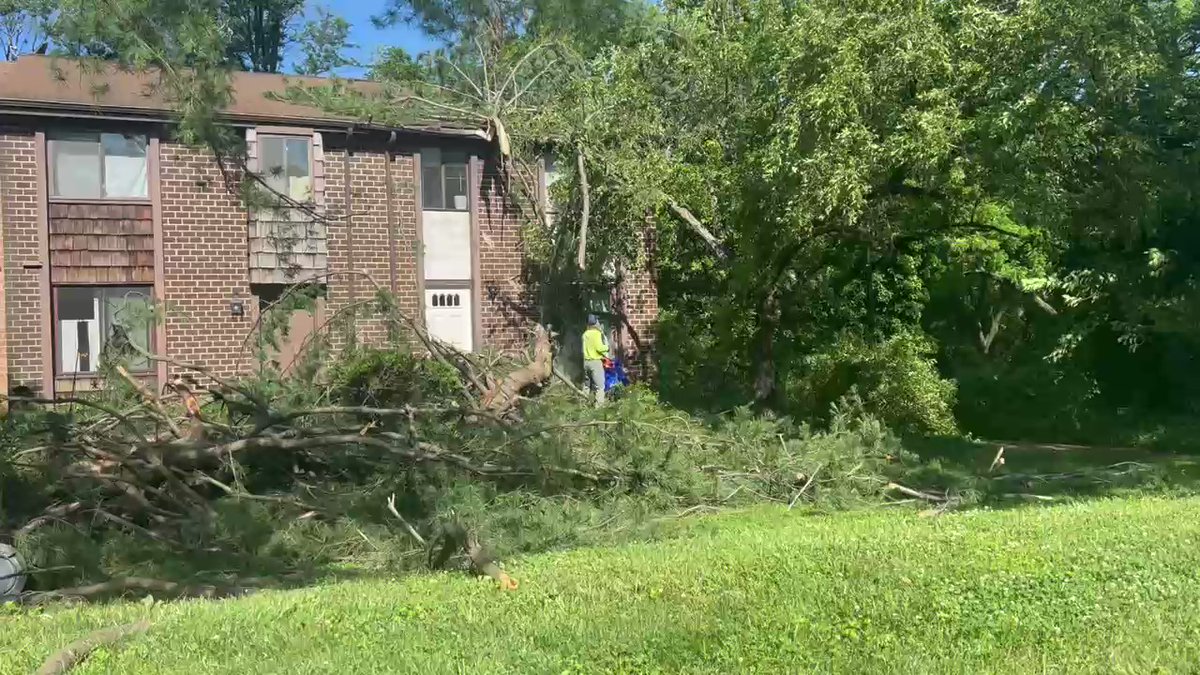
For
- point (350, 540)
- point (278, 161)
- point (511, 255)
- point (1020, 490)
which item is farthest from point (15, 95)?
point (1020, 490)

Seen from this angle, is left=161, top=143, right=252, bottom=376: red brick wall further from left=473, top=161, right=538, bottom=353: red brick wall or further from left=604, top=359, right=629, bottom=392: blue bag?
left=604, top=359, right=629, bottom=392: blue bag

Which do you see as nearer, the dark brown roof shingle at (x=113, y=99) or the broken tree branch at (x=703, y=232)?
the dark brown roof shingle at (x=113, y=99)

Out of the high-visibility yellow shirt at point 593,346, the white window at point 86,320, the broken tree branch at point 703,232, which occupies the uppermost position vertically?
the broken tree branch at point 703,232

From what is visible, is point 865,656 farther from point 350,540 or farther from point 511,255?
point 511,255

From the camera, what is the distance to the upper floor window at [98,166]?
19391mm

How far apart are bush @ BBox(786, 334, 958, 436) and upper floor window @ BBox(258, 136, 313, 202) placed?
998 centimetres

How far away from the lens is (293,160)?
21.0 m

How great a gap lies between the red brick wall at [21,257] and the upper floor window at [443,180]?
6.88m

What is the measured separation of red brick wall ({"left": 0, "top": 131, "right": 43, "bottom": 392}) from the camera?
18719 millimetres

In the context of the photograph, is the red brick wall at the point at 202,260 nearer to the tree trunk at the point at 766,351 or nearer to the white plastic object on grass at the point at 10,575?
the tree trunk at the point at 766,351

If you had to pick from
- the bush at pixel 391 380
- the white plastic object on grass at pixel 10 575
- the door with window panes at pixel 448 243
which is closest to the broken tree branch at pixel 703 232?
the door with window panes at pixel 448 243

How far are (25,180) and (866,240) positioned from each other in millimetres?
13996

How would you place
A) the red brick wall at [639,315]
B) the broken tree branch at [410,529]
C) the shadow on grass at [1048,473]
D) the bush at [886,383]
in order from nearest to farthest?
the broken tree branch at [410,529] → the shadow on grass at [1048,473] → the bush at [886,383] → the red brick wall at [639,315]

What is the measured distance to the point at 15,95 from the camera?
18.7 metres
